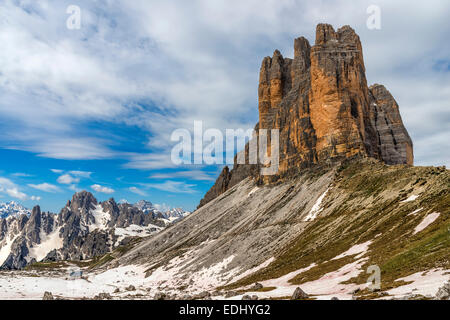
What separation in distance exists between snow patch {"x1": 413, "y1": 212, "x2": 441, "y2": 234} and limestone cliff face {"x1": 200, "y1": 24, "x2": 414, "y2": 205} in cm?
5167

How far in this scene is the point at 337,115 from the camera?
307ft

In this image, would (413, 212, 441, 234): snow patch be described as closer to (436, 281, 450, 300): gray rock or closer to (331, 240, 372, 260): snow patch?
(331, 240, 372, 260): snow patch

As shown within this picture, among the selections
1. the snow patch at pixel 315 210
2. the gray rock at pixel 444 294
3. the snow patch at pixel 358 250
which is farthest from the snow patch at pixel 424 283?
the snow patch at pixel 315 210

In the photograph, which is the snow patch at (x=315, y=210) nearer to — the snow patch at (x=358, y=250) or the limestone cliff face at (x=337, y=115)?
the limestone cliff face at (x=337, y=115)

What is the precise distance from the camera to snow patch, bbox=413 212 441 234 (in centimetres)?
3634

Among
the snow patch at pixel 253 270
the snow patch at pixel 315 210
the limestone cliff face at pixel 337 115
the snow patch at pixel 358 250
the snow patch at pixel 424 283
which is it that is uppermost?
the limestone cliff face at pixel 337 115

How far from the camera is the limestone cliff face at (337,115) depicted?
93062mm

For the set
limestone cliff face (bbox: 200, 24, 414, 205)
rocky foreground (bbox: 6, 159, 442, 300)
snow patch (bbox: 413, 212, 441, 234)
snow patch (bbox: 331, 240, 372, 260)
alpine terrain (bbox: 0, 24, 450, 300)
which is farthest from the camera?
limestone cliff face (bbox: 200, 24, 414, 205)

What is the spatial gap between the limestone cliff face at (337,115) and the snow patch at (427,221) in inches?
2034

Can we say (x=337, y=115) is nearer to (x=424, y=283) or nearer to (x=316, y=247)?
(x=316, y=247)

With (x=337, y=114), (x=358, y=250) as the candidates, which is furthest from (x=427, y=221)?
(x=337, y=114)

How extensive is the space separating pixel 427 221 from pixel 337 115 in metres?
61.3

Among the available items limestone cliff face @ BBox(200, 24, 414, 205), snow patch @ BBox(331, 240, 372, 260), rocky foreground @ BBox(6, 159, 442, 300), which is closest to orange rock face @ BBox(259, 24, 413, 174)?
limestone cliff face @ BBox(200, 24, 414, 205)
